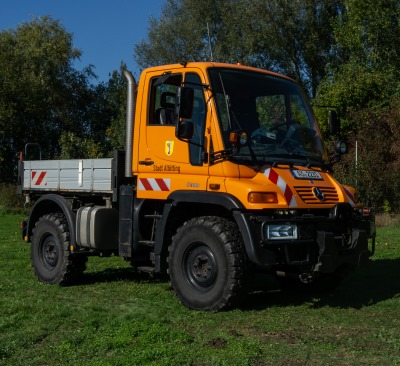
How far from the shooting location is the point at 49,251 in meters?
9.45

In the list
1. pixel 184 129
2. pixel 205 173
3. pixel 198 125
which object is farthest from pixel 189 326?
pixel 198 125

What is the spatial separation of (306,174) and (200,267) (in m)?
1.60

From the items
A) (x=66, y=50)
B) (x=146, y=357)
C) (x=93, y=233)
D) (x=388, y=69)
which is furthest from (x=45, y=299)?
(x=66, y=50)

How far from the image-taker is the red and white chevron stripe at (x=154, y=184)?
7.65 m

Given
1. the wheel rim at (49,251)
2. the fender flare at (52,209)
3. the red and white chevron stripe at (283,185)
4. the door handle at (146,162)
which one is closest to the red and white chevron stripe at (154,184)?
the door handle at (146,162)

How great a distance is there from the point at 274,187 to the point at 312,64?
2768 cm

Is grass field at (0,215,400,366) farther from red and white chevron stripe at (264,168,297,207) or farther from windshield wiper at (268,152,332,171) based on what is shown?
windshield wiper at (268,152,332,171)

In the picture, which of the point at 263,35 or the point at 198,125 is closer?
the point at 198,125

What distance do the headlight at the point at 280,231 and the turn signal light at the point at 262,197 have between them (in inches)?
11.2

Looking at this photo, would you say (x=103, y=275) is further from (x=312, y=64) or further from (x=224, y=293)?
(x=312, y=64)

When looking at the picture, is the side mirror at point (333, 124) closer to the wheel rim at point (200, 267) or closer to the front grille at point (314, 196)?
the front grille at point (314, 196)

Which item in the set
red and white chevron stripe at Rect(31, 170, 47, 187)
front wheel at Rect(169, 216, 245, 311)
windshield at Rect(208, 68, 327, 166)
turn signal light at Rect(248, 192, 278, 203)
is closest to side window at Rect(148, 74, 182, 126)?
windshield at Rect(208, 68, 327, 166)

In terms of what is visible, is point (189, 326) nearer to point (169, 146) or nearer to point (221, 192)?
point (221, 192)

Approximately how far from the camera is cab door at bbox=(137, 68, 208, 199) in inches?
288
